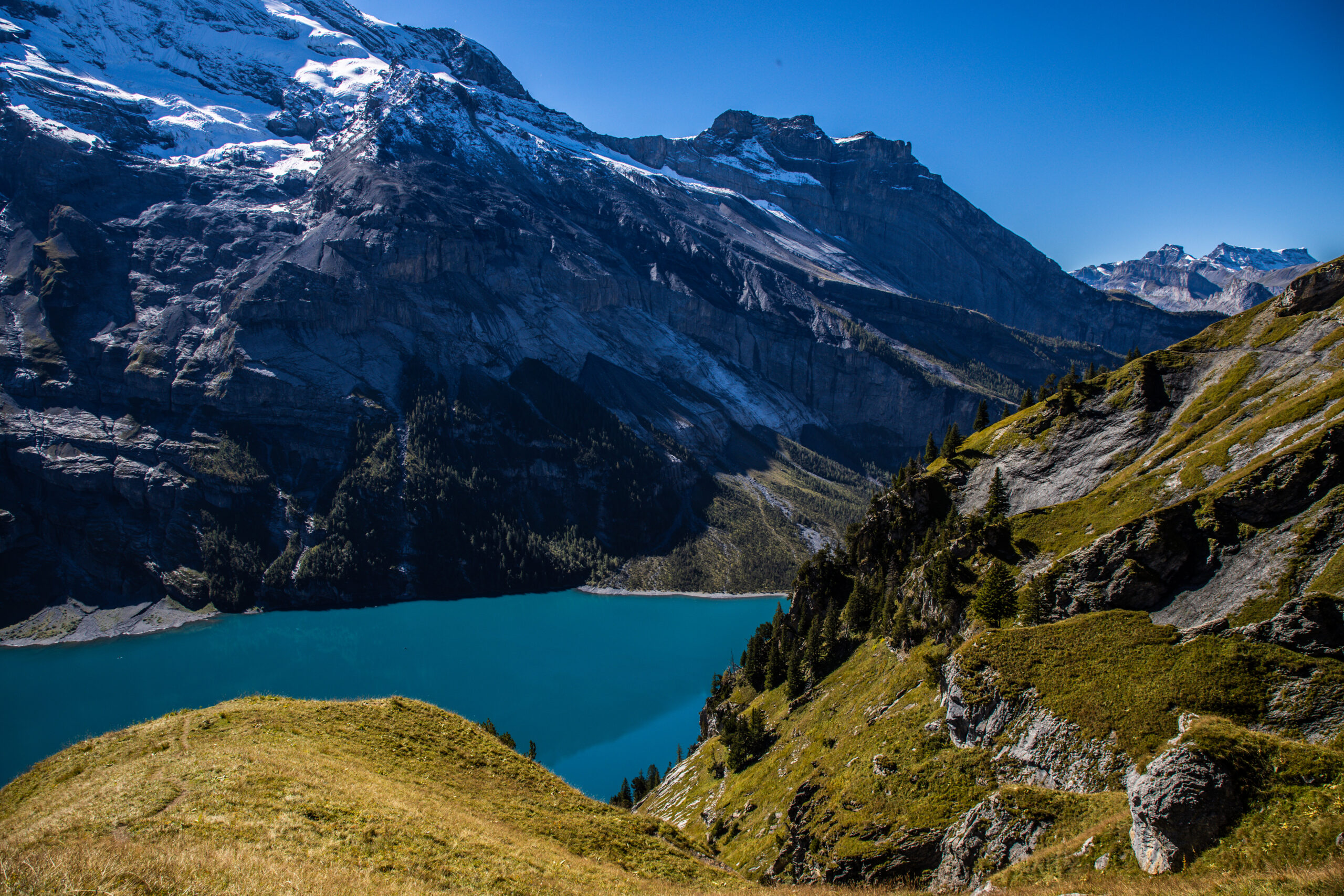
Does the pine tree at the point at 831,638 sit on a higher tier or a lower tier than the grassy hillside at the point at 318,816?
lower

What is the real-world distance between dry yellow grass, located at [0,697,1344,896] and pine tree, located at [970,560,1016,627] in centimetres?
1519

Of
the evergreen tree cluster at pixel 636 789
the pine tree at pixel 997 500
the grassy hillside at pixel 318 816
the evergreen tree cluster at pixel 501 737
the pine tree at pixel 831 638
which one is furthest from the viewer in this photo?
the evergreen tree cluster at pixel 636 789

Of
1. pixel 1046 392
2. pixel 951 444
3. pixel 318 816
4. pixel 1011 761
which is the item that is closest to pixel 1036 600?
pixel 1011 761

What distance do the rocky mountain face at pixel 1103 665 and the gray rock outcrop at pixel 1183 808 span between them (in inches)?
1.8

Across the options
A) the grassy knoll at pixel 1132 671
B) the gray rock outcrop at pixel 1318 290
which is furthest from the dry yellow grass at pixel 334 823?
the gray rock outcrop at pixel 1318 290

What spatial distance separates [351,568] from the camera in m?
165

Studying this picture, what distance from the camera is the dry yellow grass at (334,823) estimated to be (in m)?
13.6

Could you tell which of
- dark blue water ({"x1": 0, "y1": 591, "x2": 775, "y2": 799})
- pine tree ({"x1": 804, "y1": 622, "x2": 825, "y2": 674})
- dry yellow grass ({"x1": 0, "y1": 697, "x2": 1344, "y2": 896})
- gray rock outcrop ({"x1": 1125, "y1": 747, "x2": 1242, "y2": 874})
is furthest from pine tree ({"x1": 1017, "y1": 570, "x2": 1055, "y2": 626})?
dark blue water ({"x1": 0, "y1": 591, "x2": 775, "y2": 799})

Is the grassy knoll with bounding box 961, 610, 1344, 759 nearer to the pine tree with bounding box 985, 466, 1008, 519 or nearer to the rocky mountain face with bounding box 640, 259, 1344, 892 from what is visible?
the rocky mountain face with bounding box 640, 259, 1344, 892

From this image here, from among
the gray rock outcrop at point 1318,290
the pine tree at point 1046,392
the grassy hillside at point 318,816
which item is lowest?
the grassy hillside at point 318,816

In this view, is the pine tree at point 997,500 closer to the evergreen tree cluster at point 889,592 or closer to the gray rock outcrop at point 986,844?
the evergreen tree cluster at point 889,592

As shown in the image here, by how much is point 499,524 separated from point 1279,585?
6838 inches

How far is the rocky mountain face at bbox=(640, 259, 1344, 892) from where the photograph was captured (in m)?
15.9

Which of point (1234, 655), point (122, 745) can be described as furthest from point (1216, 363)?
point (122, 745)
